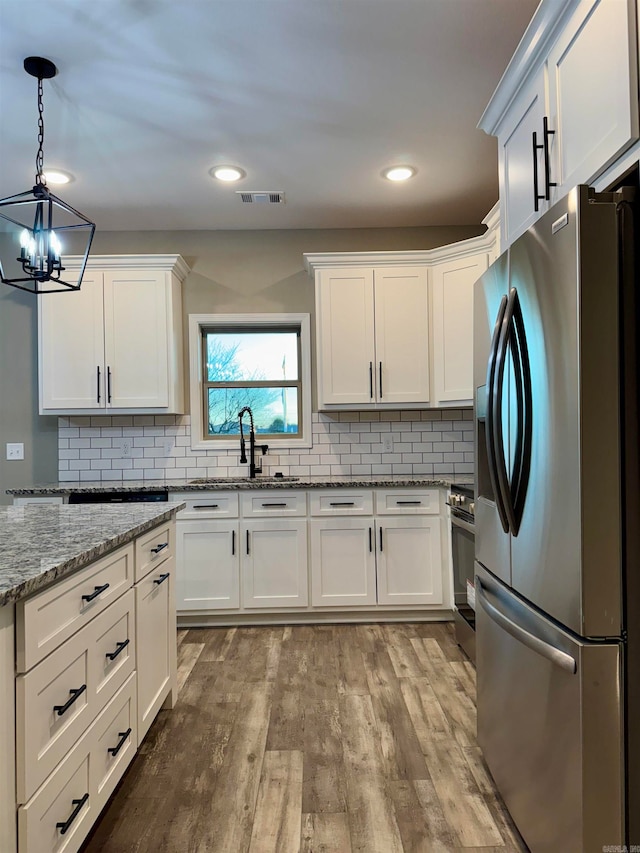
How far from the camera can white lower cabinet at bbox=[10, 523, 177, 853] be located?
115cm

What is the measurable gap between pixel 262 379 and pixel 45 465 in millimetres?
1754

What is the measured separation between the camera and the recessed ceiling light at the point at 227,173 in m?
3.10

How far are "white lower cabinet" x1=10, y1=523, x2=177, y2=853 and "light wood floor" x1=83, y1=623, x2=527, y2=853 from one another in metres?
0.19

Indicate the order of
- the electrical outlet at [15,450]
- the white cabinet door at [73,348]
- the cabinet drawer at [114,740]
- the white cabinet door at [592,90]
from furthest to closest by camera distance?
the electrical outlet at [15,450], the white cabinet door at [73,348], the cabinet drawer at [114,740], the white cabinet door at [592,90]

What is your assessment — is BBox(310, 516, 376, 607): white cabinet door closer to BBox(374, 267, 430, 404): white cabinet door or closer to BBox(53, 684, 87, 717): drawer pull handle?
BBox(374, 267, 430, 404): white cabinet door

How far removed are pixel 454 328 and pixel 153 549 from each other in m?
2.48

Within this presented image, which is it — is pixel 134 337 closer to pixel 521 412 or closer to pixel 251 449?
pixel 251 449

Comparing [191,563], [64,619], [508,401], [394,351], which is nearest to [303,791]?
[64,619]

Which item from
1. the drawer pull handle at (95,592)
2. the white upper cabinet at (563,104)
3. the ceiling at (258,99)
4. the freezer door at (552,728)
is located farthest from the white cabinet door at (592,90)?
the drawer pull handle at (95,592)

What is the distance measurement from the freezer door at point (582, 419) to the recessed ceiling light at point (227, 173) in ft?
7.60

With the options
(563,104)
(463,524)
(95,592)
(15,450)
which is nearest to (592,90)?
(563,104)

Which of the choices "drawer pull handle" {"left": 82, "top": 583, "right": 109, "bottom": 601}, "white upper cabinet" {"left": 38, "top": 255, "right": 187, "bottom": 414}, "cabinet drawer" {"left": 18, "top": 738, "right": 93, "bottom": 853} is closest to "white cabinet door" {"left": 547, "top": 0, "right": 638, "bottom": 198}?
"drawer pull handle" {"left": 82, "top": 583, "right": 109, "bottom": 601}

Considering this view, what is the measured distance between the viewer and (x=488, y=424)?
164 cm

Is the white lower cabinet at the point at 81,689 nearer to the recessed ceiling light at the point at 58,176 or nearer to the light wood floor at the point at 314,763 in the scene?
the light wood floor at the point at 314,763
